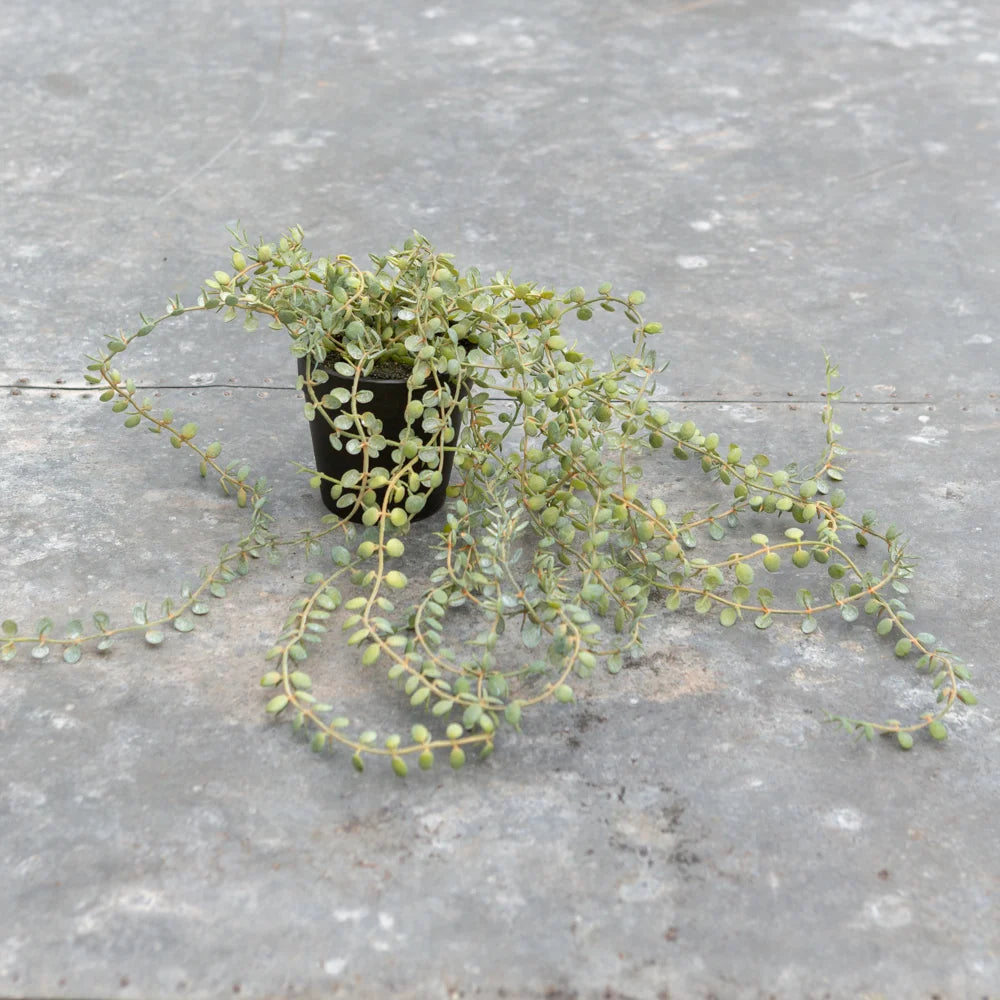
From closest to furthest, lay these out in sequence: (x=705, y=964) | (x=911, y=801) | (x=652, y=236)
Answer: (x=705, y=964), (x=911, y=801), (x=652, y=236)

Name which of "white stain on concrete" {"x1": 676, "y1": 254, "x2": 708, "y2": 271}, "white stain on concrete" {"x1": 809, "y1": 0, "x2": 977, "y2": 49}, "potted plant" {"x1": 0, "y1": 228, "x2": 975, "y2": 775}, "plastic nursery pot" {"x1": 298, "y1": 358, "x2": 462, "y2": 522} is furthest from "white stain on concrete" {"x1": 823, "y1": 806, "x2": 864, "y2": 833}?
"white stain on concrete" {"x1": 809, "y1": 0, "x2": 977, "y2": 49}

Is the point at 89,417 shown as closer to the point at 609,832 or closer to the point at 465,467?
the point at 465,467

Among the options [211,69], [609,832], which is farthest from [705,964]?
[211,69]

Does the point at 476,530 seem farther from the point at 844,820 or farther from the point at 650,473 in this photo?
the point at 844,820

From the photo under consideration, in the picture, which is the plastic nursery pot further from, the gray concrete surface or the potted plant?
the gray concrete surface

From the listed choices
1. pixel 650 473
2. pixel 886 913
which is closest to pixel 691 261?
pixel 650 473
